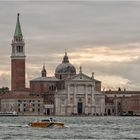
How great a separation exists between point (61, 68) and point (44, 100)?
11.3 m

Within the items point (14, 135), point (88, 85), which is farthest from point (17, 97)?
point (14, 135)

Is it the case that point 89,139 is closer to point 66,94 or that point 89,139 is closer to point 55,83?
point 66,94

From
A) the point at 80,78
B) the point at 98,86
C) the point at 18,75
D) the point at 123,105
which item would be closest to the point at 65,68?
the point at 98,86

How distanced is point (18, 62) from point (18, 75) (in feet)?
9.87

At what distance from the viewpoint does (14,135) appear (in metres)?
70.2

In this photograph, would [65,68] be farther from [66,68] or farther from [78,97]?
[78,97]

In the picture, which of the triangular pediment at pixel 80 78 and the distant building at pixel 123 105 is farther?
the distant building at pixel 123 105

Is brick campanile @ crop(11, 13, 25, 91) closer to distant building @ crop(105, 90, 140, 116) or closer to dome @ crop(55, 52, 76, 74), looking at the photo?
dome @ crop(55, 52, 76, 74)

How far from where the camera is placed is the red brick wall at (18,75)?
189 meters

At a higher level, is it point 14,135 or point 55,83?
point 55,83

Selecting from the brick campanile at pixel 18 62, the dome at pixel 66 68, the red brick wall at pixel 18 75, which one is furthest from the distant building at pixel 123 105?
the brick campanile at pixel 18 62

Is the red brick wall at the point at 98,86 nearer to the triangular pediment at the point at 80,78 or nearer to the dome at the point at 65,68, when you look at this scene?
the dome at the point at 65,68

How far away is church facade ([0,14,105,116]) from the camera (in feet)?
589

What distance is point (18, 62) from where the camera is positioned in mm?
190625
